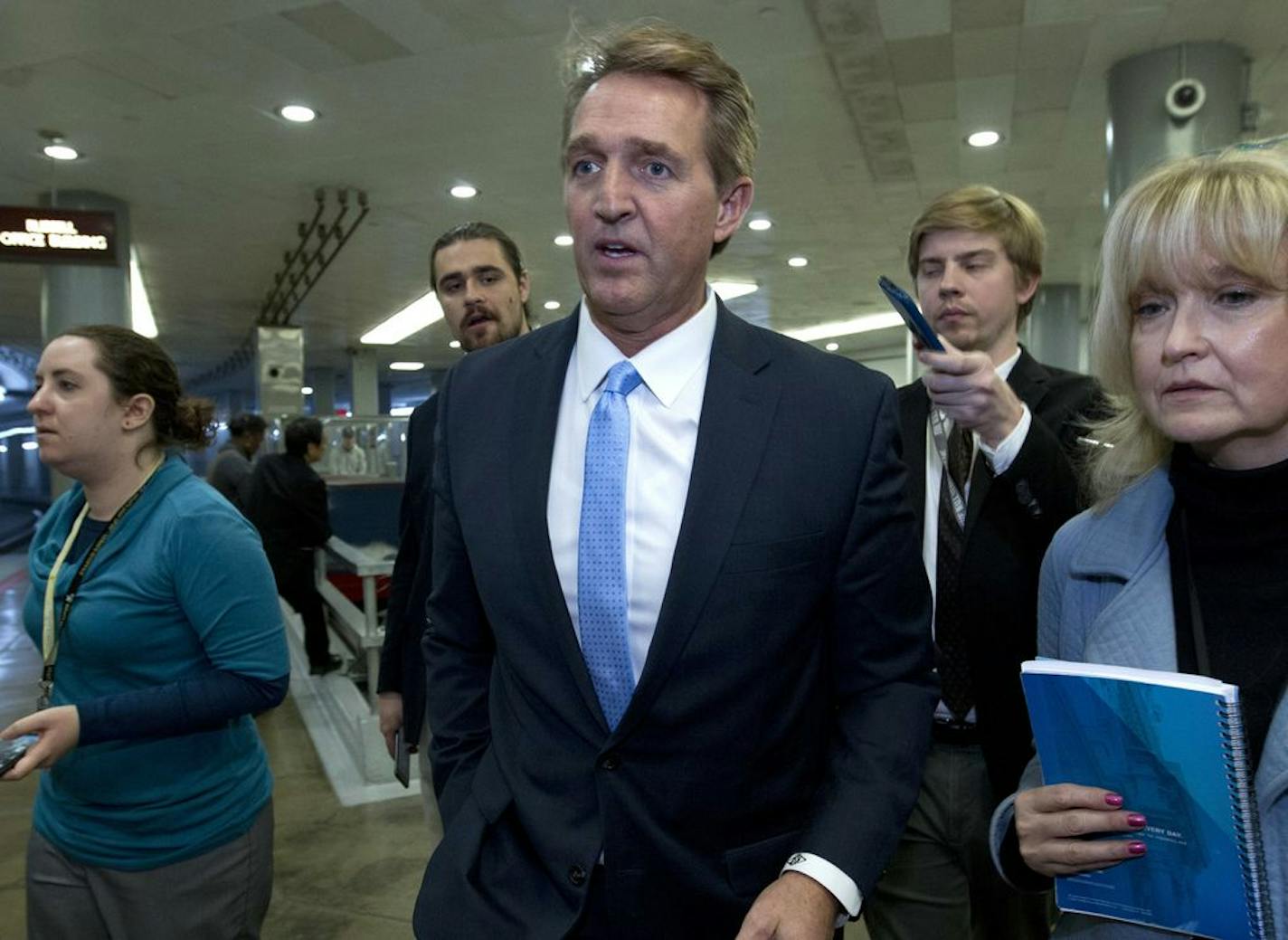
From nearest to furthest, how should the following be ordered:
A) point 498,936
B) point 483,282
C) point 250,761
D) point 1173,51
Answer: point 498,936, point 250,761, point 483,282, point 1173,51

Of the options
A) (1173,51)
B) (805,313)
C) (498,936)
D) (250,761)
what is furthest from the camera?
(805,313)

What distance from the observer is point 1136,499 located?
1.26 metres

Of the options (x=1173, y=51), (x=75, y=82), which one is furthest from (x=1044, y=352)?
(x=75, y=82)

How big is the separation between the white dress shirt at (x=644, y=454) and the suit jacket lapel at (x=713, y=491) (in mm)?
33

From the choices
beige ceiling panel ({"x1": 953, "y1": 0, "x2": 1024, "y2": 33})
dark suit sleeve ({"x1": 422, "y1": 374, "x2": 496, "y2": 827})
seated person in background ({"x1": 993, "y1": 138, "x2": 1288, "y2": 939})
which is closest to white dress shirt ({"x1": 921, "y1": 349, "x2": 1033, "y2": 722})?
seated person in background ({"x1": 993, "y1": 138, "x2": 1288, "y2": 939})

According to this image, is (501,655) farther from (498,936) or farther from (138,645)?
(138,645)

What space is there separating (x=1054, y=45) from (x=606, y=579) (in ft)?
17.5

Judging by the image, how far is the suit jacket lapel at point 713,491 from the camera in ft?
3.90

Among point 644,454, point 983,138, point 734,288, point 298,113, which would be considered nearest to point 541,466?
point 644,454

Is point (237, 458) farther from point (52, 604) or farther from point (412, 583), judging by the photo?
point (52, 604)

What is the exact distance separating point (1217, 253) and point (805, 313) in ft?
49.7

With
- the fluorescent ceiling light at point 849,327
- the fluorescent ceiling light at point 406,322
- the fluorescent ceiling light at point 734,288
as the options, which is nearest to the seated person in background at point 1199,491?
the fluorescent ceiling light at point 734,288

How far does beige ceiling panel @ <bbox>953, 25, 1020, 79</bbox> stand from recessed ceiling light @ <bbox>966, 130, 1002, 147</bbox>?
1170 millimetres

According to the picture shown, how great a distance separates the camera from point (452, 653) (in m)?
1.48
